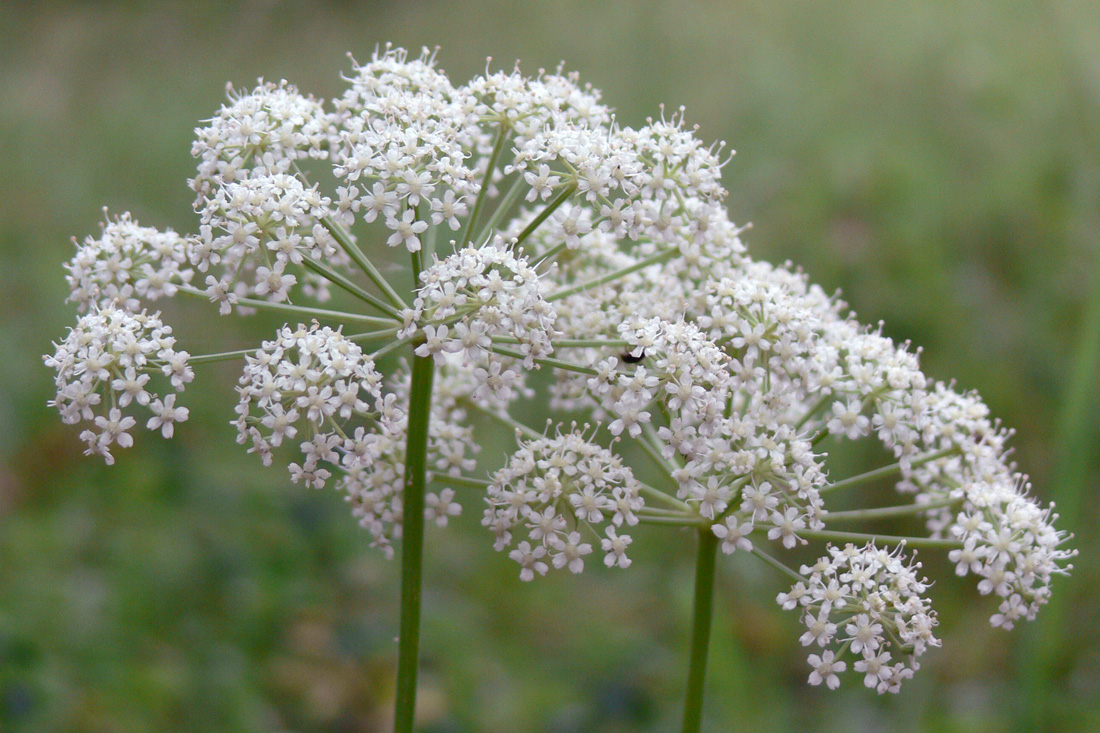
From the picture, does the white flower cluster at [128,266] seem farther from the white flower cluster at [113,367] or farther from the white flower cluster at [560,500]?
the white flower cluster at [560,500]

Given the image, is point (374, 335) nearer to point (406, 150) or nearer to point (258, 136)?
point (406, 150)

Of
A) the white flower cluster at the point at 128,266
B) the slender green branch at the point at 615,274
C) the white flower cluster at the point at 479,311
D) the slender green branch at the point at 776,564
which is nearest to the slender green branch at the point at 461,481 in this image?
the white flower cluster at the point at 479,311

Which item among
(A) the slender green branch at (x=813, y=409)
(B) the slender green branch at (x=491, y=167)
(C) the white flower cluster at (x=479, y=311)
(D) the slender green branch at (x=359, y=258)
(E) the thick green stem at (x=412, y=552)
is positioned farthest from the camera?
(A) the slender green branch at (x=813, y=409)

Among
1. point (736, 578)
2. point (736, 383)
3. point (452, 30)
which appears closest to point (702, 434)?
point (736, 383)

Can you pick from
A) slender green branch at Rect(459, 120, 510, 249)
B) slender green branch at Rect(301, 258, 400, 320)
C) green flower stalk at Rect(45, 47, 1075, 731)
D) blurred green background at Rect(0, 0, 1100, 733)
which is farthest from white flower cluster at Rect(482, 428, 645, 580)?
blurred green background at Rect(0, 0, 1100, 733)

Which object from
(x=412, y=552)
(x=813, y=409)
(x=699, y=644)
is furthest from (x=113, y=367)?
(x=813, y=409)

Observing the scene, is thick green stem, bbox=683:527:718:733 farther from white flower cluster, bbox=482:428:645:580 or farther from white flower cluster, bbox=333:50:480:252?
white flower cluster, bbox=333:50:480:252

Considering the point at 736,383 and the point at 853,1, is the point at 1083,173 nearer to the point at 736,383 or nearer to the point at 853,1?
the point at 853,1
